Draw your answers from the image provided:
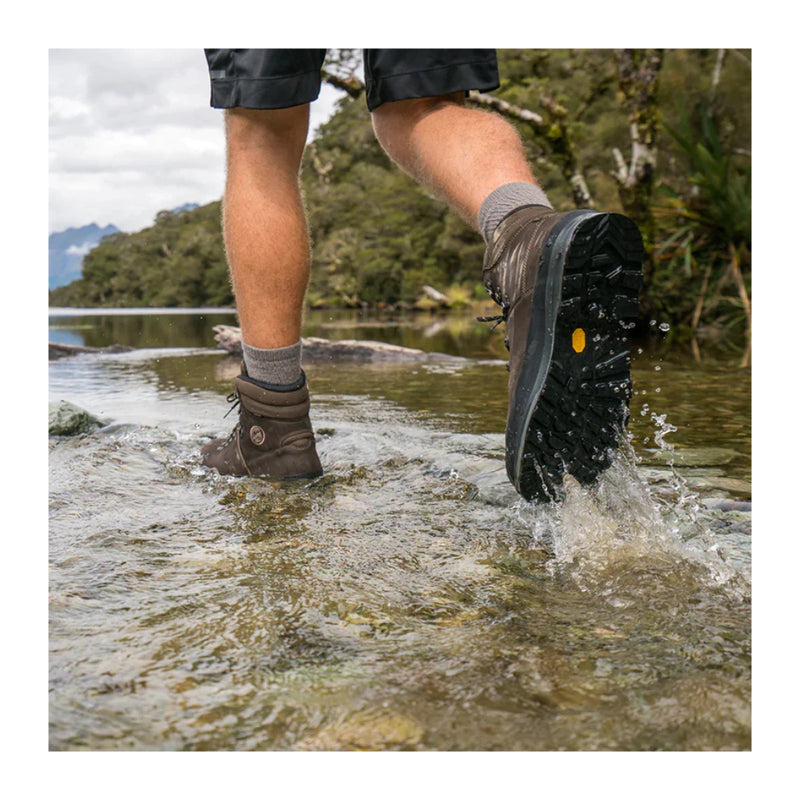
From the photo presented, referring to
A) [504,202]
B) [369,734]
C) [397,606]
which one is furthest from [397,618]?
[504,202]

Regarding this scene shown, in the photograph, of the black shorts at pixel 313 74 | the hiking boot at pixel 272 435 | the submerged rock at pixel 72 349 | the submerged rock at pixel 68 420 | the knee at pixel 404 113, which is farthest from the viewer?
the submerged rock at pixel 72 349

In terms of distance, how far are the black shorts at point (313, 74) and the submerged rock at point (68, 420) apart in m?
1.20

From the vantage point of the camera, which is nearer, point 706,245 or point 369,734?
point 369,734

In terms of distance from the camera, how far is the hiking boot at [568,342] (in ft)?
4.30

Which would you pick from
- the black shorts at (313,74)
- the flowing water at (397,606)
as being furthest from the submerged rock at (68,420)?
the black shorts at (313,74)

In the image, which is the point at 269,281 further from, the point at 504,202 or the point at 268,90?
the point at 504,202

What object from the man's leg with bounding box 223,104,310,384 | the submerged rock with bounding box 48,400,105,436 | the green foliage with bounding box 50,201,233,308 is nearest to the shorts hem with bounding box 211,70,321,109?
the man's leg with bounding box 223,104,310,384

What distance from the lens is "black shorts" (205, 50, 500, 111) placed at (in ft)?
5.23

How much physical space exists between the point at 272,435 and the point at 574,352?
2.65 feet

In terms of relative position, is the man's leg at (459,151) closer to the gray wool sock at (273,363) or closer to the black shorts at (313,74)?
the black shorts at (313,74)

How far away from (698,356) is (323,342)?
2.44 meters

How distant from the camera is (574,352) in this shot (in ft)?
4.37

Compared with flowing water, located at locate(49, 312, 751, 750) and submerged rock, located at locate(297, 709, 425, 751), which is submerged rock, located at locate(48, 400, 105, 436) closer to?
flowing water, located at locate(49, 312, 751, 750)
